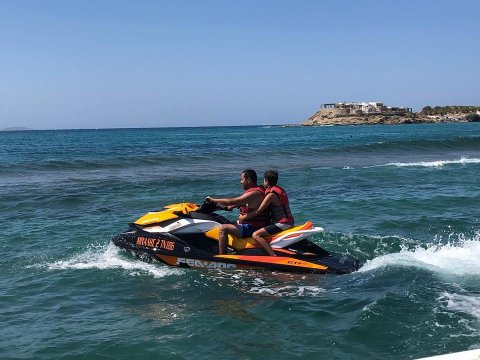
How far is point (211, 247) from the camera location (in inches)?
353

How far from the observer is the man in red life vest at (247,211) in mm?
8750

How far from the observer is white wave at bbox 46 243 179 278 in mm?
8781

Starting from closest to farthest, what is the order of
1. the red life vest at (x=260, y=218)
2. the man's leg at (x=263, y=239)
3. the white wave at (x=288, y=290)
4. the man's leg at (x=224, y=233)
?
1. the white wave at (x=288, y=290)
2. the man's leg at (x=263, y=239)
3. the man's leg at (x=224, y=233)
4. the red life vest at (x=260, y=218)

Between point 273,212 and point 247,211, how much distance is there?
452 millimetres

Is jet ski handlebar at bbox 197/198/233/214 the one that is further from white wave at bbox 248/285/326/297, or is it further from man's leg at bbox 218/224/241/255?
white wave at bbox 248/285/326/297

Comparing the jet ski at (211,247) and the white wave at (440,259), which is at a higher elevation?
the jet ski at (211,247)

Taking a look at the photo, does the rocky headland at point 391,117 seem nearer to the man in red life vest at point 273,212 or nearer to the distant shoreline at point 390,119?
the distant shoreline at point 390,119

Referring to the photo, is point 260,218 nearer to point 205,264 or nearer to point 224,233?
point 224,233

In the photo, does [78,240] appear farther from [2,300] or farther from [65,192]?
[65,192]

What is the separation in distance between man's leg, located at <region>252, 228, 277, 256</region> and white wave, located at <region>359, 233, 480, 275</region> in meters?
1.57

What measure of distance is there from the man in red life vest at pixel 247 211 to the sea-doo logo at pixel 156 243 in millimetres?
883

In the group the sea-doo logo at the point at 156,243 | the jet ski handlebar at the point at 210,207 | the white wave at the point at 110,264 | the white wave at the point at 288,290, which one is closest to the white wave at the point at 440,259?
the white wave at the point at 288,290

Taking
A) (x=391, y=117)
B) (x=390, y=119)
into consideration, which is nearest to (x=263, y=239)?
(x=390, y=119)

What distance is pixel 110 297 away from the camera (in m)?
7.55
